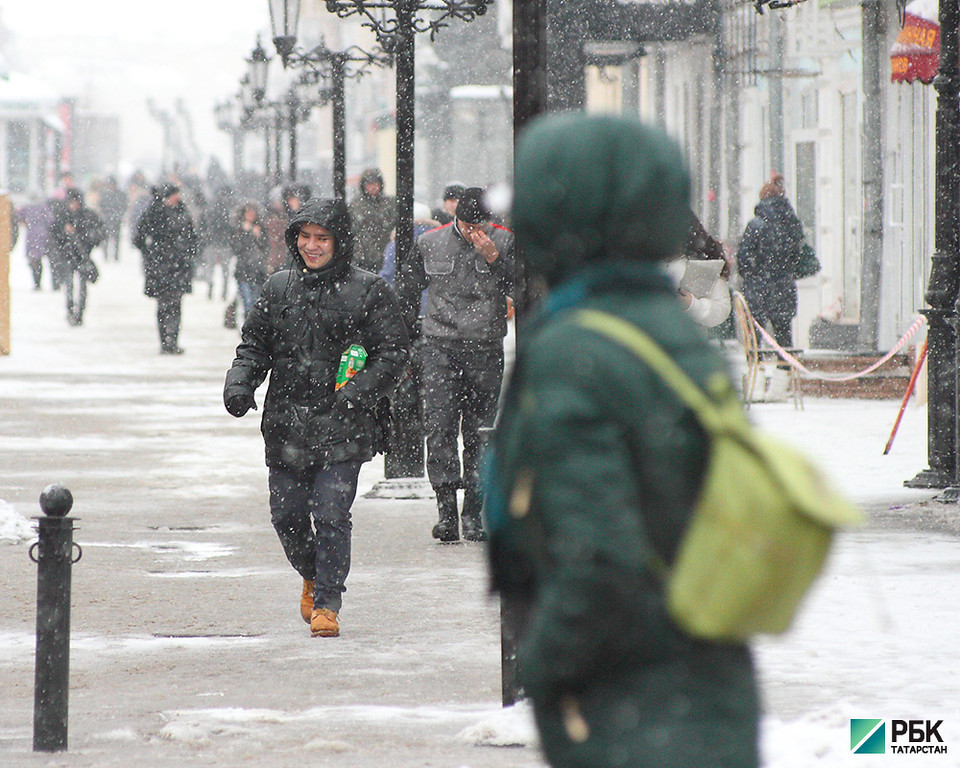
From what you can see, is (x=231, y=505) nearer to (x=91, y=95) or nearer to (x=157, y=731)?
(x=157, y=731)

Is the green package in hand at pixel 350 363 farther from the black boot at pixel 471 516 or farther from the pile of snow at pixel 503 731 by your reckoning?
the black boot at pixel 471 516

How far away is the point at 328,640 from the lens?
771 cm

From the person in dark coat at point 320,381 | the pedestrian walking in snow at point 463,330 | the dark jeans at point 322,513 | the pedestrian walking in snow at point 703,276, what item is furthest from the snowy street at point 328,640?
the pedestrian walking in snow at point 703,276

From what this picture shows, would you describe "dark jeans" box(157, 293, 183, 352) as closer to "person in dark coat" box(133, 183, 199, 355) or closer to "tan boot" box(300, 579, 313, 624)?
"person in dark coat" box(133, 183, 199, 355)

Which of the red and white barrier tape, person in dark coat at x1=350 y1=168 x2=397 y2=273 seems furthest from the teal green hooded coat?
person in dark coat at x1=350 y1=168 x2=397 y2=273

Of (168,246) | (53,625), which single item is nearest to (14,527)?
(53,625)

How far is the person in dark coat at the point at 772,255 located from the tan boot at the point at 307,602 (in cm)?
1241

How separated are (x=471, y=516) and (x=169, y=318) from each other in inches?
528

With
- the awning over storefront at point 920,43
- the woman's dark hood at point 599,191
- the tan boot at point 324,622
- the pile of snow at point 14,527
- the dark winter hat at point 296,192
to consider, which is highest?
the awning over storefront at point 920,43

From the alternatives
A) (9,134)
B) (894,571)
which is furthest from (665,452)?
(9,134)

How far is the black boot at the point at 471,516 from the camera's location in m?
10.1

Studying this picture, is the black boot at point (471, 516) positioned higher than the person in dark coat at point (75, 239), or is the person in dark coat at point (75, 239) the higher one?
the person in dark coat at point (75, 239)

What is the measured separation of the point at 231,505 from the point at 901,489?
381cm

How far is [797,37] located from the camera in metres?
23.8
